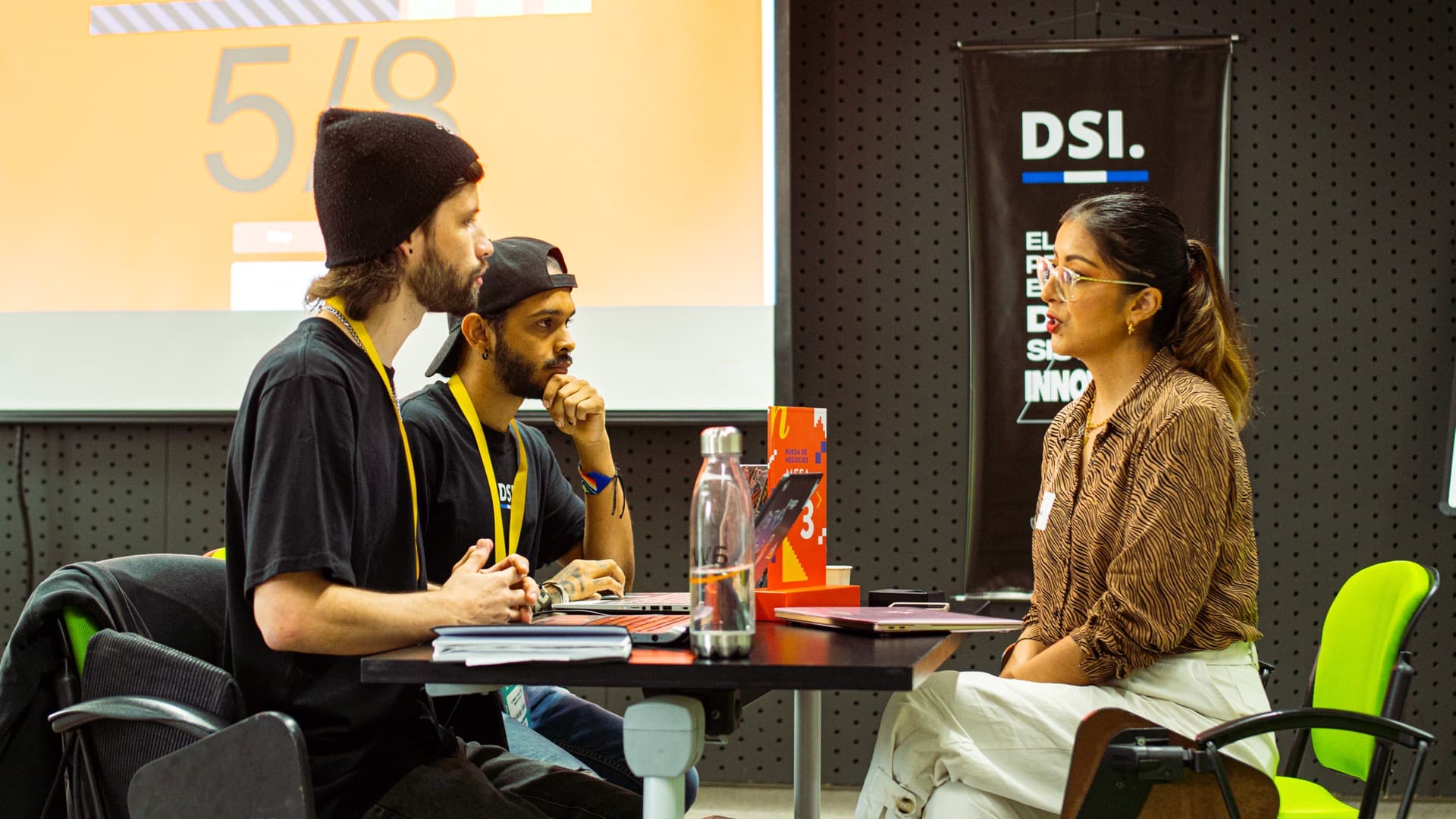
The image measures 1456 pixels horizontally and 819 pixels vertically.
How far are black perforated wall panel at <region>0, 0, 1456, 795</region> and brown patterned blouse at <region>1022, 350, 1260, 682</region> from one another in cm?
149

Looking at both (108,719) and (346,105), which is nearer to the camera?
(108,719)

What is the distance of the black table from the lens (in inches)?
44.4

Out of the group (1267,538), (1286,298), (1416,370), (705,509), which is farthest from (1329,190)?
(705,509)

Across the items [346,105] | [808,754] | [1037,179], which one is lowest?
[808,754]

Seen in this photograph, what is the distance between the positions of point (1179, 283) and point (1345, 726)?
864 mm

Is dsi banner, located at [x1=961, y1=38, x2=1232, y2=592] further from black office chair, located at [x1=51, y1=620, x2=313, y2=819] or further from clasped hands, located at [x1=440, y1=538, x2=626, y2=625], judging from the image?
black office chair, located at [x1=51, y1=620, x2=313, y2=819]

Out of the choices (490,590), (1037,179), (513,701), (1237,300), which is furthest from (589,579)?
(1237,300)

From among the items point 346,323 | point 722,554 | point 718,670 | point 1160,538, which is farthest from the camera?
point 1160,538

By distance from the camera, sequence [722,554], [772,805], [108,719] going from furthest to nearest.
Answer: [772,805] → [108,719] → [722,554]

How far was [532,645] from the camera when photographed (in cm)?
120

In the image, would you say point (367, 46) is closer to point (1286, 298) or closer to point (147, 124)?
point (147, 124)

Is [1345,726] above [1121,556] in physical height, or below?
below

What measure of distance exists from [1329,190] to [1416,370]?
0.61 m

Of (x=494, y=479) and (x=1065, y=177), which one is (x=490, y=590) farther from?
(x=1065, y=177)
